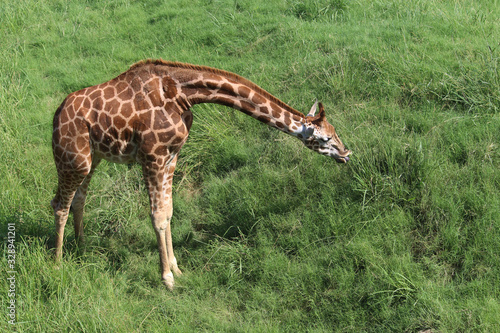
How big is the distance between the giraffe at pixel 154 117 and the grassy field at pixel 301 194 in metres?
0.95

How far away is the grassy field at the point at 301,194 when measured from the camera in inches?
195

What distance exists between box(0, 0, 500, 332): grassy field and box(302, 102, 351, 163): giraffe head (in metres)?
0.47

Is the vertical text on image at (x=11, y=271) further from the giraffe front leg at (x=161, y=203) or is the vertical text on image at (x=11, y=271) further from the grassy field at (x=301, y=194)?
the giraffe front leg at (x=161, y=203)

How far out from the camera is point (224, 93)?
5098 mm

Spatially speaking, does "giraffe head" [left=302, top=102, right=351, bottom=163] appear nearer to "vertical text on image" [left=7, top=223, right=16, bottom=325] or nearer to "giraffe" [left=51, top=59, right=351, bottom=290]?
"giraffe" [left=51, top=59, right=351, bottom=290]

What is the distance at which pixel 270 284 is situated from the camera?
17.7 ft

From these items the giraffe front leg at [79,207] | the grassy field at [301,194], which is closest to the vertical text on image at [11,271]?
the grassy field at [301,194]

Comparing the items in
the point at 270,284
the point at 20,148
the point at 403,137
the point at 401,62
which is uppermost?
the point at 401,62

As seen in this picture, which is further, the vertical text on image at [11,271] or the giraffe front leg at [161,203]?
the giraffe front leg at [161,203]

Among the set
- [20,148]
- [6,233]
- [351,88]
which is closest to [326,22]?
[351,88]

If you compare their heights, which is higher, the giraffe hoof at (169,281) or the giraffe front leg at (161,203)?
the giraffe front leg at (161,203)

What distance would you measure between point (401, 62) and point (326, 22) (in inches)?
77.1

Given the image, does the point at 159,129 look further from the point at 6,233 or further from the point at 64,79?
the point at 64,79

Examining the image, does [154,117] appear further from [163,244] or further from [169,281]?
[169,281]
